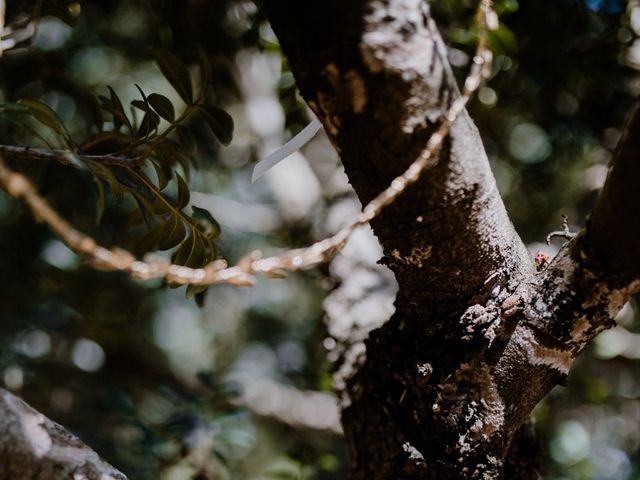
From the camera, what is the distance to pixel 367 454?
0.89 m

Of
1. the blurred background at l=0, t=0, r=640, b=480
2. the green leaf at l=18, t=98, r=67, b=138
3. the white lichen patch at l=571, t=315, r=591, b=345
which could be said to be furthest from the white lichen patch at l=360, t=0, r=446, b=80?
the blurred background at l=0, t=0, r=640, b=480

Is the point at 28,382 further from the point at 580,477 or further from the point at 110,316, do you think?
the point at 580,477

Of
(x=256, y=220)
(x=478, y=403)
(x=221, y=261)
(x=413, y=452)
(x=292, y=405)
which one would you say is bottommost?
(x=292, y=405)

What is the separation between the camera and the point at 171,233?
768 mm

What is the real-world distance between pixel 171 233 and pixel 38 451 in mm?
315

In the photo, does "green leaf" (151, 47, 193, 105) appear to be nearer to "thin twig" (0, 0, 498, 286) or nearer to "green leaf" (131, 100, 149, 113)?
"green leaf" (131, 100, 149, 113)

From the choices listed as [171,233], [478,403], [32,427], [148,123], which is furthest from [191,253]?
[478,403]

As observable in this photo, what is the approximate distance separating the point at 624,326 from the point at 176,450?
1.29 meters

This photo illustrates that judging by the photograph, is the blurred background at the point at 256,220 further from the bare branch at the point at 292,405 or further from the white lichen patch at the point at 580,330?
the white lichen patch at the point at 580,330

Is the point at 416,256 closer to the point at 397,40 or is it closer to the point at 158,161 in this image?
the point at 397,40

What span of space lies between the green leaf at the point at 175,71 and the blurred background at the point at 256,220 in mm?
201

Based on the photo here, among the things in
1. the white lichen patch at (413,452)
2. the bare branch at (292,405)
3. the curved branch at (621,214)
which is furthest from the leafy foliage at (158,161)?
the bare branch at (292,405)

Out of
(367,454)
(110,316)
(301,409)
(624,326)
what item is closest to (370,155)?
(367,454)

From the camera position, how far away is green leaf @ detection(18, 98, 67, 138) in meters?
0.71
